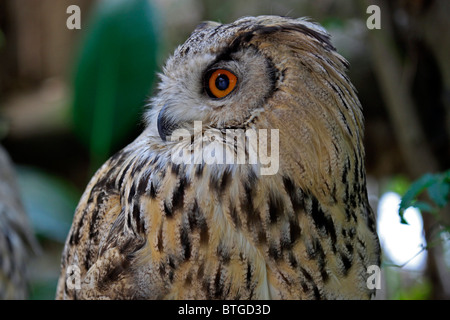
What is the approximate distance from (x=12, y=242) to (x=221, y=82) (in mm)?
1603

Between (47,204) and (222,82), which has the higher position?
(47,204)

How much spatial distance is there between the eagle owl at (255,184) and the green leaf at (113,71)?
59.1 inches

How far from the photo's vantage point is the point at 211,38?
1.20 meters

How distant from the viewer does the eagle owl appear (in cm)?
115

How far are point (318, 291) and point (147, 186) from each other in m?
0.46

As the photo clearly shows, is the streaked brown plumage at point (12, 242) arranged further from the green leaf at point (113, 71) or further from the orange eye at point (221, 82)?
the orange eye at point (221, 82)

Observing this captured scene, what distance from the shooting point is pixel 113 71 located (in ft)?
9.50

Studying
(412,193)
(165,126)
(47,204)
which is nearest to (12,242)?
(47,204)

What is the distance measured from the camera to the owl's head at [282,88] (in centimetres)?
117

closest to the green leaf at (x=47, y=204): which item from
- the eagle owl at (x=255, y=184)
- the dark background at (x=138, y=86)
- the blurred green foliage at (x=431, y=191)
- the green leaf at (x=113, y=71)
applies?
the dark background at (x=138, y=86)

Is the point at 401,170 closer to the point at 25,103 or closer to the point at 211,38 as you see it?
the point at 211,38

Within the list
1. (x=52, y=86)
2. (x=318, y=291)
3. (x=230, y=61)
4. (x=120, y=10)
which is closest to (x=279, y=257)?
(x=318, y=291)

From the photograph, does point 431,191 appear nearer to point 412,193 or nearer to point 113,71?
point 412,193
